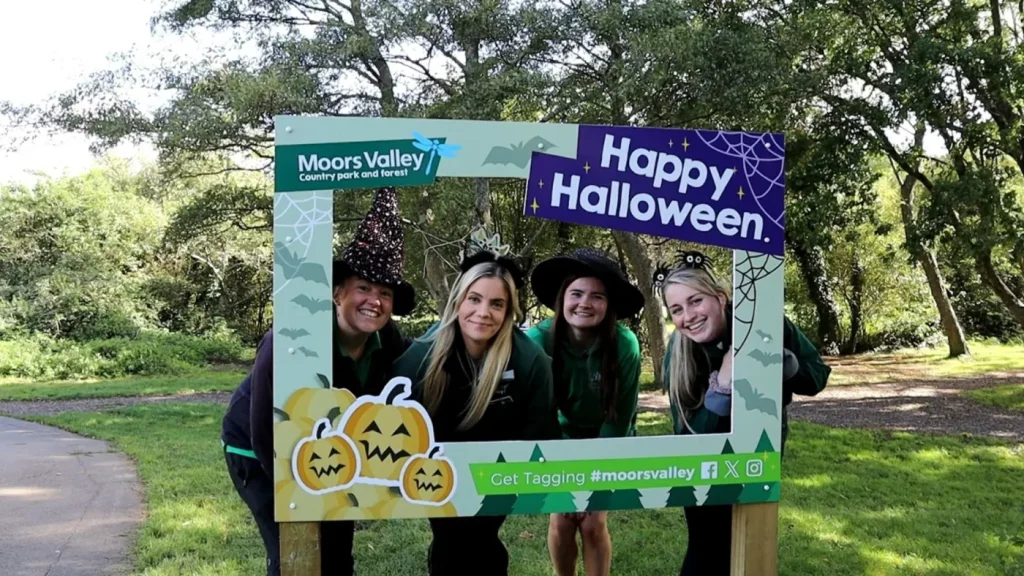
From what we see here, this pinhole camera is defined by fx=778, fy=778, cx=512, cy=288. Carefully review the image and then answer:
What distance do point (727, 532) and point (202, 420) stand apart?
9105 mm

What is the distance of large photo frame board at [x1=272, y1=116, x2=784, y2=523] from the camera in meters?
2.36

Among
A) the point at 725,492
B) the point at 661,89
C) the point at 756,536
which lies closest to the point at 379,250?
the point at 725,492

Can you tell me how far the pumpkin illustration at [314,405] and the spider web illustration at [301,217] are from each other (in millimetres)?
328

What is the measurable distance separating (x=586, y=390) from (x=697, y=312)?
49 cm

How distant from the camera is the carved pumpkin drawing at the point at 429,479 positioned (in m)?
2.43

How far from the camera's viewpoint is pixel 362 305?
8.43 ft

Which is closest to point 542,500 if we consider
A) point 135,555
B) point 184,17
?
point 135,555

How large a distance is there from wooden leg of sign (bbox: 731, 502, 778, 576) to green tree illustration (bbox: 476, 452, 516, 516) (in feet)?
2.69

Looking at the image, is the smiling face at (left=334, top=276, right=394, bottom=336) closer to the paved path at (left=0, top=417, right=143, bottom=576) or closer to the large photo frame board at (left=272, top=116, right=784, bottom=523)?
the large photo frame board at (left=272, top=116, right=784, bottom=523)

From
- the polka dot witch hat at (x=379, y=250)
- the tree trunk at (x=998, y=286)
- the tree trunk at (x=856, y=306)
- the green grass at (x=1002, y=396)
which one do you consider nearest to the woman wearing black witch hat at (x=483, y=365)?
the polka dot witch hat at (x=379, y=250)

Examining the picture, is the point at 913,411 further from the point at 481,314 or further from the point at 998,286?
the point at 481,314

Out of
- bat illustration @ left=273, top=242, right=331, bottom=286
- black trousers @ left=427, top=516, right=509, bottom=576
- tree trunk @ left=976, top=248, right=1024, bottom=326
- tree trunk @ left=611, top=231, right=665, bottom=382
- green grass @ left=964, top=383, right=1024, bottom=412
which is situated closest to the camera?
bat illustration @ left=273, top=242, right=331, bottom=286

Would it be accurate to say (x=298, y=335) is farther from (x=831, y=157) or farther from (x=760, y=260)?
(x=831, y=157)

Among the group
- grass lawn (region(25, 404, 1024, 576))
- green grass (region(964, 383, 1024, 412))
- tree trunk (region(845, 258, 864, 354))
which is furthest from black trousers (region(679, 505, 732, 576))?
tree trunk (region(845, 258, 864, 354))
